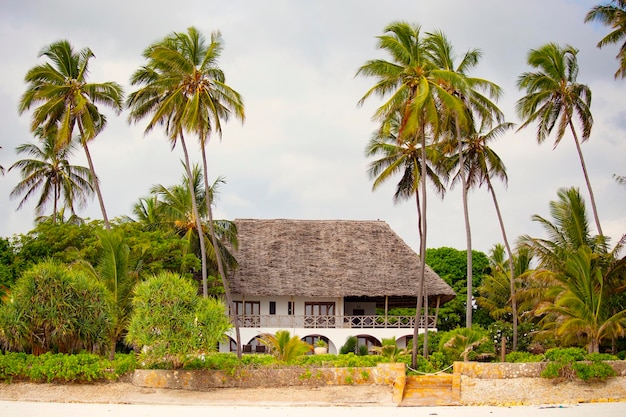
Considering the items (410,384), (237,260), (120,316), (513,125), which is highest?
(513,125)

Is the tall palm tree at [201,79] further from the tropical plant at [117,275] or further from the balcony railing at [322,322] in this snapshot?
the balcony railing at [322,322]

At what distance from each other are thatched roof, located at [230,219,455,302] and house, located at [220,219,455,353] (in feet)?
0.14

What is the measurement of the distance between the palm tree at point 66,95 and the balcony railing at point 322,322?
866cm

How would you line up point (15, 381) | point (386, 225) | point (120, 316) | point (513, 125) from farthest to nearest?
1. point (386, 225)
2. point (513, 125)
3. point (120, 316)
4. point (15, 381)

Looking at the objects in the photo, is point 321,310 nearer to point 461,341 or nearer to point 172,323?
point 461,341

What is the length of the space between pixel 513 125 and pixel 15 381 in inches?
841

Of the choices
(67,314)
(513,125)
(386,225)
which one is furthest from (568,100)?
(67,314)

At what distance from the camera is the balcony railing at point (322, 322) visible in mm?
34344

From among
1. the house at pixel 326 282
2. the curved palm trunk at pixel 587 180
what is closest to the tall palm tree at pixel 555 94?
the curved palm trunk at pixel 587 180

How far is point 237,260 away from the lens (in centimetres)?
3659

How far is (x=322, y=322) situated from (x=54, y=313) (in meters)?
18.6

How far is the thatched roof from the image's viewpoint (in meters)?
34.8

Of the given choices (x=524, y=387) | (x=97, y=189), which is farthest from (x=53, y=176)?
(x=524, y=387)

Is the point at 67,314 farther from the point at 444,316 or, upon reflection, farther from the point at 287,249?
the point at 444,316
